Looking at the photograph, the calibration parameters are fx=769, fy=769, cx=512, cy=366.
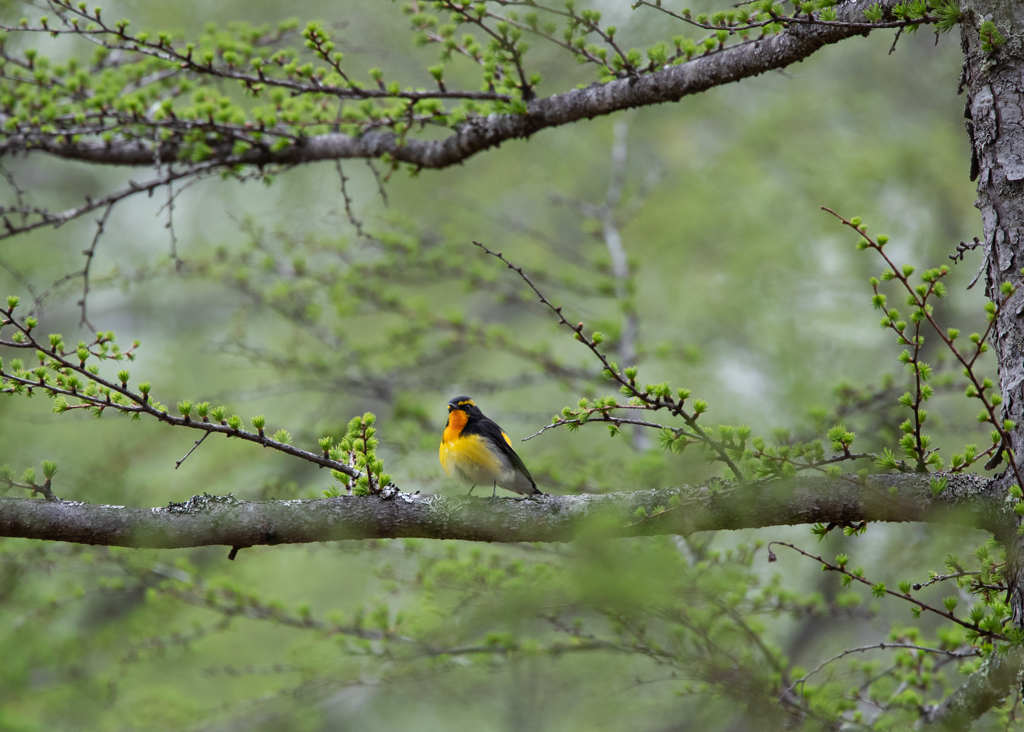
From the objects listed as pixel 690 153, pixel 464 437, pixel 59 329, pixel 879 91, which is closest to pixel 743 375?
pixel 690 153

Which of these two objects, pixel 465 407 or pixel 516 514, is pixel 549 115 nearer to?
pixel 516 514

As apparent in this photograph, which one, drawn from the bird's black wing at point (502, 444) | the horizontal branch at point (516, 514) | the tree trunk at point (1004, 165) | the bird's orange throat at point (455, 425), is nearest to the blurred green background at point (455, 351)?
the horizontal branch at point (516, 514)

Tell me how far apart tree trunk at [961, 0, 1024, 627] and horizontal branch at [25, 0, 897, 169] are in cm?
40

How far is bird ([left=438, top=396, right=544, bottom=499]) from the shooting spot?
4.96 meters

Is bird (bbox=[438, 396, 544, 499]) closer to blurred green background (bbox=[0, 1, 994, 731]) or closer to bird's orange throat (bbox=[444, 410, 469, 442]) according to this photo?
bird's orange throat (bbox=[444, 410, 469, 442])

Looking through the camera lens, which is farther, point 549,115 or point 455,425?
point 455,425

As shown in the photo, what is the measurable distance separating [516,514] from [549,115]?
6.78 feet

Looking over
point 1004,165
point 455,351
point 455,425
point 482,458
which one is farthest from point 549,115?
point 455,351

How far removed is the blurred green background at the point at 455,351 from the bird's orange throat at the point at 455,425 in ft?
1.70

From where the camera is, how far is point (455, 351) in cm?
663

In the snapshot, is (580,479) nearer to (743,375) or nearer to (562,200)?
(562,200)

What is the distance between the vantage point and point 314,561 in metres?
11.5

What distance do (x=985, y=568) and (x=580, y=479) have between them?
9.45ft

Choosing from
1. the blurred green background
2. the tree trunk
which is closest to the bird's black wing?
the blurred green background
